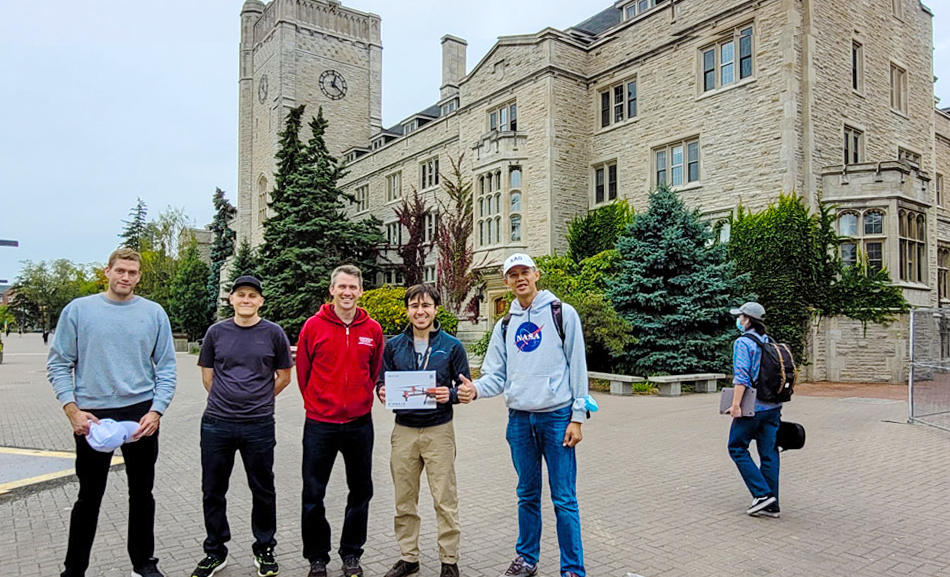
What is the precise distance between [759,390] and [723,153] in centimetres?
1627

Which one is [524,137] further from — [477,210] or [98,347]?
[98,347]

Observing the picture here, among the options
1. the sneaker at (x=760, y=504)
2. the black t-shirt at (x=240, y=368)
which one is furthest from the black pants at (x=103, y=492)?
the sneaker at (x=760, y=504)

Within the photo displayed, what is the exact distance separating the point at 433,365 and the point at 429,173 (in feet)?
103

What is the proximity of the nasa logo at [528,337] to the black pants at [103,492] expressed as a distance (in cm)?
244

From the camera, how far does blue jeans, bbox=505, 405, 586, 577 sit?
13.1 ft

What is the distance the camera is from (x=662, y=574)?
425 cm

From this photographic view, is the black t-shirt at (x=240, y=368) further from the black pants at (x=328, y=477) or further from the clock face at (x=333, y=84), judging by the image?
the clock face at (x=333, y=84)

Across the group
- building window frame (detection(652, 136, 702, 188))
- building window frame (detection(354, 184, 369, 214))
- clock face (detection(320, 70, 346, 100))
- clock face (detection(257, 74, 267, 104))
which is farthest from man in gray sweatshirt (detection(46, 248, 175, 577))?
clock face (detection(257, 74, 267, 104))

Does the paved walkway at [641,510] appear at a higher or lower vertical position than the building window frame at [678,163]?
lower

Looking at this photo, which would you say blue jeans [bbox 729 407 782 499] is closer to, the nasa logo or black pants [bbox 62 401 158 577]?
the nasa logo

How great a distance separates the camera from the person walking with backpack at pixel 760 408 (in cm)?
559

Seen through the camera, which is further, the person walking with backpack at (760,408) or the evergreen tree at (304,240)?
the evergreen tree at (304,240)

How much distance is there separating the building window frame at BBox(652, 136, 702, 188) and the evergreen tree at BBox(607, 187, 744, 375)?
12.9ft

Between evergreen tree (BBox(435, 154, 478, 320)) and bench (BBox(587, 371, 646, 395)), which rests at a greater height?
evergreen tree (BBox(435, 154, 478, 320))
